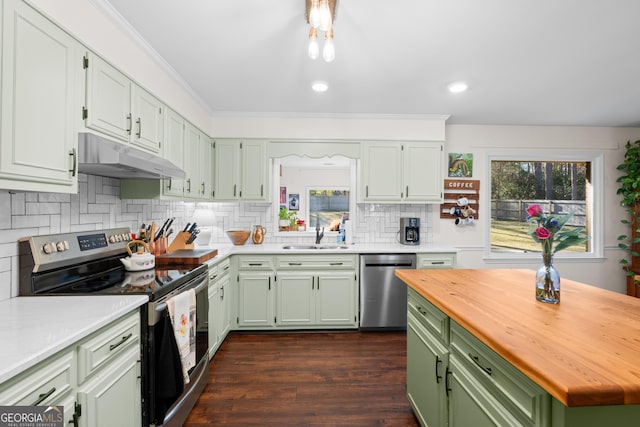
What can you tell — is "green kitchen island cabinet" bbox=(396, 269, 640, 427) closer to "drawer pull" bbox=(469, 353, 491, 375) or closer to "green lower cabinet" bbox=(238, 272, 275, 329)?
"drawer pull" bbox=(469, 353, 491, 375)

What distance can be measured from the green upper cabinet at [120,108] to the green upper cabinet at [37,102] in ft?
0.31

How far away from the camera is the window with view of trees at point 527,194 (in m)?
4.33

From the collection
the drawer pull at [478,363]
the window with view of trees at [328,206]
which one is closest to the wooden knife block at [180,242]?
the window with view of trees at [328,206]

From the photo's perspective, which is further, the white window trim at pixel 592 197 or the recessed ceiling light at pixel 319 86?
the white window trim at pixel 592 197

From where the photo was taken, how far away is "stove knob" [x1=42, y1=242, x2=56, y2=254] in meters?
1.74

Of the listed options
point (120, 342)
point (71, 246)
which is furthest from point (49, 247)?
point (120, 342)

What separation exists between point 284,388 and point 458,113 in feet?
11.1

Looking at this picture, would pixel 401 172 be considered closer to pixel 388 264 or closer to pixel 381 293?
pixel 388 264

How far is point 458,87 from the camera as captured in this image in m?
2.93

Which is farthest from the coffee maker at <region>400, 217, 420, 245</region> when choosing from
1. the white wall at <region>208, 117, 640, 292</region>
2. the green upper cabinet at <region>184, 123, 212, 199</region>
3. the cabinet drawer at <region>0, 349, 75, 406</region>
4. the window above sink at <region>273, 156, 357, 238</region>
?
the cabinet drawer at <region>0, 349, 75, 406</region>

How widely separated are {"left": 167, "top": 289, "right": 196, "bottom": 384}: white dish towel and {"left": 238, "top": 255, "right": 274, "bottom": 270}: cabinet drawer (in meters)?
1.34

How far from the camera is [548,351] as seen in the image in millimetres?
966

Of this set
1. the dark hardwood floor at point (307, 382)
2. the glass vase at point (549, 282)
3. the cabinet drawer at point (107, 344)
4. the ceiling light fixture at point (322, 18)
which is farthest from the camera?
the dark hardwood floor at point (307, 382)

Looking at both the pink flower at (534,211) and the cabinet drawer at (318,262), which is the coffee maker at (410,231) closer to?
the cabinet drawer at (318,262)
